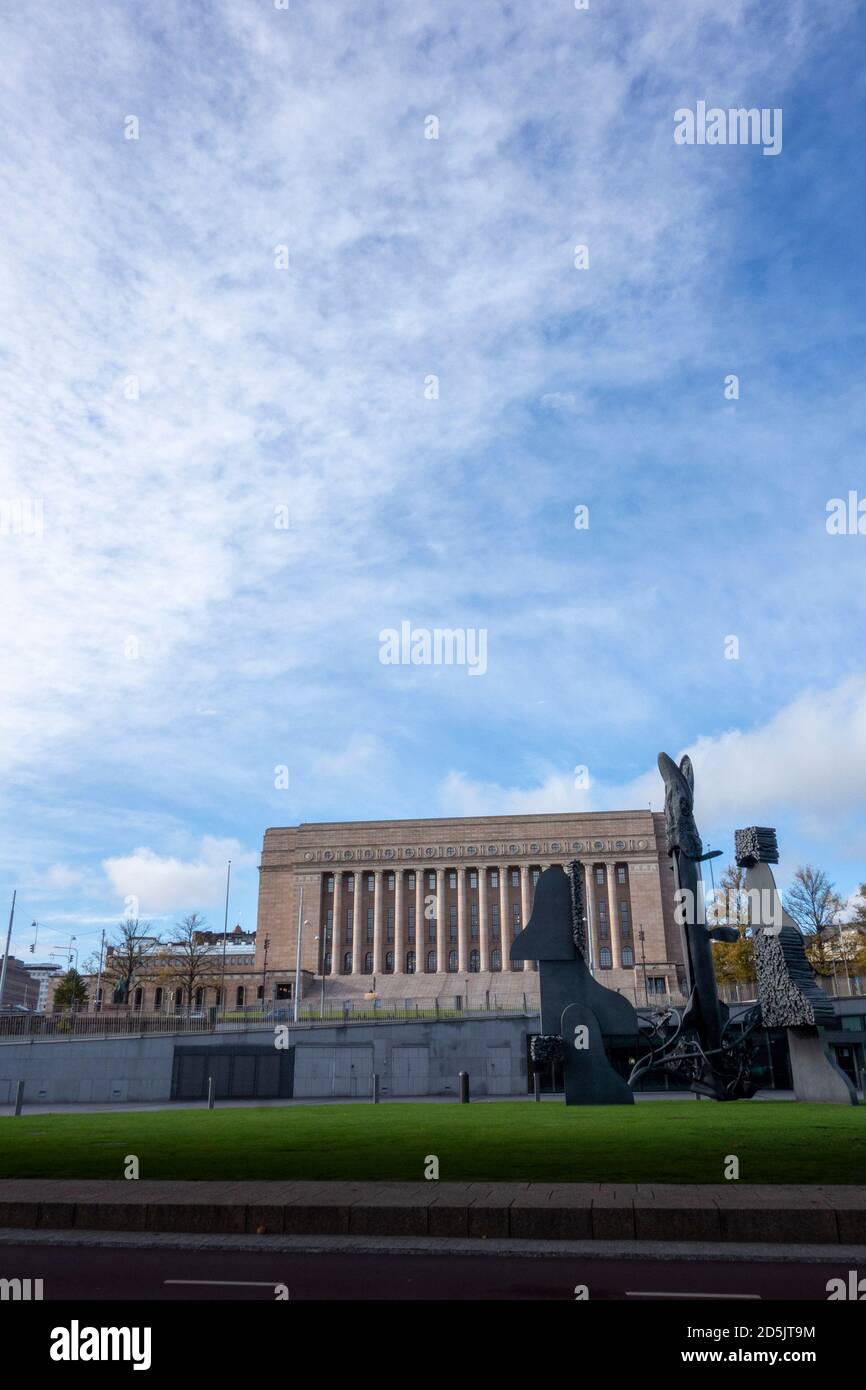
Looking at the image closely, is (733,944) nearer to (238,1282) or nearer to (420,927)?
(420,927)

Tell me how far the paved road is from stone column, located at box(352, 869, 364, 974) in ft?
319

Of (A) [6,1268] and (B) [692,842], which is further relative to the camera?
(B) [692,842]

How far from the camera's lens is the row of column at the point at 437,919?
10425 cm

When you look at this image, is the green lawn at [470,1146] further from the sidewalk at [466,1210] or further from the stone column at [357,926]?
the stone column at [357,926]

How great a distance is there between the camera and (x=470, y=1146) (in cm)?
1505

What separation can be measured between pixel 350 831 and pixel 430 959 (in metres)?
16.6

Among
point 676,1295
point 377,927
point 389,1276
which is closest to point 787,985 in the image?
point 676,1295

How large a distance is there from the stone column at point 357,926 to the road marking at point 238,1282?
98348 mm

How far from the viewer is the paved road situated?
27.2 feet

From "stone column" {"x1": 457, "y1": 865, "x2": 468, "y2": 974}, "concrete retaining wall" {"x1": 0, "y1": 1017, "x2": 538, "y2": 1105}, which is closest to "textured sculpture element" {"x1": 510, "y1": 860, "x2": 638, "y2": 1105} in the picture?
"concrete retaining wall" {"x1": 0, "y1": 1017, "x2": 538, "y2": 1105}
